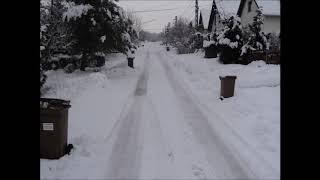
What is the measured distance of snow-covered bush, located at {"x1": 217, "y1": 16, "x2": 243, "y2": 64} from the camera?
85.7ft

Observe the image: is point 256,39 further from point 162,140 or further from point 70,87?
point 162,140

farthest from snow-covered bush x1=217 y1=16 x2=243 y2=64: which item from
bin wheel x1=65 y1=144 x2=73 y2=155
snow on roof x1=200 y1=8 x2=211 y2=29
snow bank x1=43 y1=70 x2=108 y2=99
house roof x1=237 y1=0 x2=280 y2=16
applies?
snow on roof x1=200 y1=8 x2=211 y2=29

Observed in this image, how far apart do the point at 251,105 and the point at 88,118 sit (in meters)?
4.96

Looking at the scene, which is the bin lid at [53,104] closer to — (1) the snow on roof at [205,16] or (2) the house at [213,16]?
(2) the house at [213,16]

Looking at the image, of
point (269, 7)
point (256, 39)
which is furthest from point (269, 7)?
point (256, 39)

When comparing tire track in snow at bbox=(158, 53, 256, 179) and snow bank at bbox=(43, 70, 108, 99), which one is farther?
snow bank at bbox=(43, 70, 108, 99)

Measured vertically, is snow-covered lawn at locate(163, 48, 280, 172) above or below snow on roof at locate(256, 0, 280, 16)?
below

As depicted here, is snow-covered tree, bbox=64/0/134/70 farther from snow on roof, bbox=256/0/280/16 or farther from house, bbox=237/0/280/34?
snow on roof, bbox=256/0/280/16

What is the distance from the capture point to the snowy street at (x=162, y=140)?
6832 millimetres

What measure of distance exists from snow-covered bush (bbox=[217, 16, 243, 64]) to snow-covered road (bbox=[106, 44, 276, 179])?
13.7 meters

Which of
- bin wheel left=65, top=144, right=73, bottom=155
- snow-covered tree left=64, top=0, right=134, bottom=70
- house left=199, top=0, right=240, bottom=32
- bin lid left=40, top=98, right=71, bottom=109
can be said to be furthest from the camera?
house left=199, top=0, right=240, bottom=32

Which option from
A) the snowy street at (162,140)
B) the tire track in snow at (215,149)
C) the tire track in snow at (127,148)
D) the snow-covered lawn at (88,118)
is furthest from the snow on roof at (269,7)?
the tire track in snow at (127,148)

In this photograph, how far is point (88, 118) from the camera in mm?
11148
